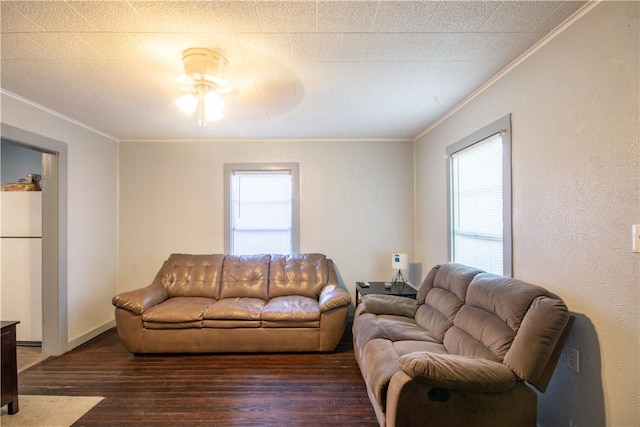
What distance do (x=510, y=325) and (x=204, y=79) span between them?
8.35 ft

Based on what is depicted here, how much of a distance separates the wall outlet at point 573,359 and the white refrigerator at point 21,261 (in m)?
4.89

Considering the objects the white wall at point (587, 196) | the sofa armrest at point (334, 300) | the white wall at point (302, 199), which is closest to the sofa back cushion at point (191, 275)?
the white wall at point (302, 199)

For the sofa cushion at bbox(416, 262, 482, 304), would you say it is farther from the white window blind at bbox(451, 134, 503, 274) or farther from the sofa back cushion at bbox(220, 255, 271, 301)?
the sofa back cushion at bbox(220, 255, 271, 301)

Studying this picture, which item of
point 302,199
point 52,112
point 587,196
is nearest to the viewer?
point 587,196

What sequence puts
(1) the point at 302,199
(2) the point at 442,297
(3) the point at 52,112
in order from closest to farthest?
1. (2) the point at 442,297
2. (3) the point at 52,112
3. (1) the point at 302,199

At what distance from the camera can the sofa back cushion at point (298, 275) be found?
3.78 meters

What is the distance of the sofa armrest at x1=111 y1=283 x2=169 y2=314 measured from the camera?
3.12 m

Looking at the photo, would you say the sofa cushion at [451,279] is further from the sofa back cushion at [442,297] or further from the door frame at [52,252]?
the door frame at [52,252]

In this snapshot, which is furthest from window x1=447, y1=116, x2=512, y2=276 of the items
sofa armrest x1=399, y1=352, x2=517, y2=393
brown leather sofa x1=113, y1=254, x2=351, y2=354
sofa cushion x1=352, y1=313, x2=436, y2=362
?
brown leather sofa x1=113, y1=254, x2=351, y2=354

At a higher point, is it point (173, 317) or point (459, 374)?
point (459, 374)

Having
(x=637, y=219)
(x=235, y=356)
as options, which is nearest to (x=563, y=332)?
(x=637, y=219)

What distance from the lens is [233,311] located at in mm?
3205

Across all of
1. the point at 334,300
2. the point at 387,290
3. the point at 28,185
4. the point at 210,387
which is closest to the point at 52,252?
the point at 28,185

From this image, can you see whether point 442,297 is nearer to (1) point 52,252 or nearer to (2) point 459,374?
(2) point 459,374
